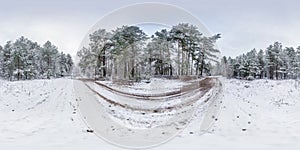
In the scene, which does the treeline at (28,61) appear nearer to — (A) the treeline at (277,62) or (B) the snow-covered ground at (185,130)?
(B) the snow-covered ground at (185,130)

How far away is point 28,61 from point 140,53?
156ft

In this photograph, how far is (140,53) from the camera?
3.85 metres

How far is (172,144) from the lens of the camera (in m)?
6.29

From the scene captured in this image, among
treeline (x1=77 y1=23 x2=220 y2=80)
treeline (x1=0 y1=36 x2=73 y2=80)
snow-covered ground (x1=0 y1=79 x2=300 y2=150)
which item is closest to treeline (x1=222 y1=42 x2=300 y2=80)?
treeline (x1=0 y1=36 x2=73 y2=80)

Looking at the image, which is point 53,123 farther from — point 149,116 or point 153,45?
point 153,45

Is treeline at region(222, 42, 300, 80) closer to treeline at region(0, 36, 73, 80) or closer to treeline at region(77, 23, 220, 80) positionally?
treeline at region(0, 36, 73, 80)

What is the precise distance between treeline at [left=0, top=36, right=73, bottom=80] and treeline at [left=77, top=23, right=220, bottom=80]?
3169 cm

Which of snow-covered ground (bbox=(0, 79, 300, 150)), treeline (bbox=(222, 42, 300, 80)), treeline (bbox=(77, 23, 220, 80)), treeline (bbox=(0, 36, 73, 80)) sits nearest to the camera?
treeline (bbox=(77, 23, 220, 80))

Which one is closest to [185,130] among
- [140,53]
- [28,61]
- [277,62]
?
[140,53]

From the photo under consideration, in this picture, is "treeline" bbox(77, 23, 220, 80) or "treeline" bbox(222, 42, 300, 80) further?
"treeline" bbox(222, 42, 300, 80)

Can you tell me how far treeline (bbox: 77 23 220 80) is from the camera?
3838mm

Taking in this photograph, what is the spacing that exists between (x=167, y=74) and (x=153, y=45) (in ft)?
2.11

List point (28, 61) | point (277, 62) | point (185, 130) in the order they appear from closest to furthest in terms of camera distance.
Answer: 1. point (185, 130)
2. point (28, 61)
3. point (277, 62)

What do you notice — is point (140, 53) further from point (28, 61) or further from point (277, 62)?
point (277, 62)
